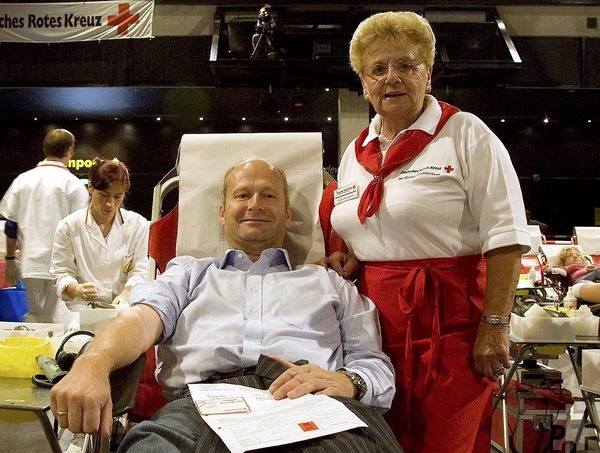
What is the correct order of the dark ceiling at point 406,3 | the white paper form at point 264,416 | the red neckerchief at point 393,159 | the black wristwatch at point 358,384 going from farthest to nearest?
the dark ceiling at point 406,3 → the red neckerchief at point 393,159 → the black wristwatch at point 358,384 → the white paper form at point 264,416

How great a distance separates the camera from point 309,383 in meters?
1.58

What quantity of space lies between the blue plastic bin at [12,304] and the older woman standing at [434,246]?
3812 millimetres

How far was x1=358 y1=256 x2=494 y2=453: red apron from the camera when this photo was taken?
5.99ft

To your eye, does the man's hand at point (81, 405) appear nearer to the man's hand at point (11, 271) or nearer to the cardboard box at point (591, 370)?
the cardboard box at point (591, 370)

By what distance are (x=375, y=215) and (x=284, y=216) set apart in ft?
1.33

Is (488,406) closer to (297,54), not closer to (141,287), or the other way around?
(141,287)

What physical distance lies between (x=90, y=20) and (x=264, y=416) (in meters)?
7.22

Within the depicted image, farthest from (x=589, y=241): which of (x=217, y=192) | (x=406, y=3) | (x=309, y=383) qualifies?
(x=309, y=383)

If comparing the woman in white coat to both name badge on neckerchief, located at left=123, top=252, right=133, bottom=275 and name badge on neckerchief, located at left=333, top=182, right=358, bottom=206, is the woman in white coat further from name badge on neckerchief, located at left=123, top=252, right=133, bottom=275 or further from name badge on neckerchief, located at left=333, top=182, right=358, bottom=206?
name badge on neckerchief, located at left=333, top=182, right=358, bottom=206

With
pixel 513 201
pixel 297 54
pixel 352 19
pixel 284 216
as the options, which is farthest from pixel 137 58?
pixel 513 201

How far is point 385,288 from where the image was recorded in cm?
192

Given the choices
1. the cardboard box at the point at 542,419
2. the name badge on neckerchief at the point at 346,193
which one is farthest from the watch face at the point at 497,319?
the cardboard box at the point at 542,419

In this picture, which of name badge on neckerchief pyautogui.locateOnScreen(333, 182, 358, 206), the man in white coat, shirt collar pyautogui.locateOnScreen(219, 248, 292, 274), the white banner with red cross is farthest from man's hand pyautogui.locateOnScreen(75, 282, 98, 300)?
the white banner with red cross

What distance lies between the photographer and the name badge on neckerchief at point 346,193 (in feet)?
6.59
